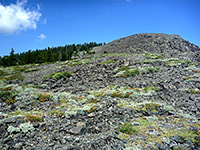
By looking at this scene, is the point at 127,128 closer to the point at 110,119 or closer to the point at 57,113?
the point at 110,119

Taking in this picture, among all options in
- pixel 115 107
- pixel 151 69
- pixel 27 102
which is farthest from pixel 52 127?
pixel 151 69

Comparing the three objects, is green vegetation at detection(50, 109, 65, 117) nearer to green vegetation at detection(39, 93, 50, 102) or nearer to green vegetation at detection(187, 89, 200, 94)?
green vegetation at detection(39, 93, 50, 102)

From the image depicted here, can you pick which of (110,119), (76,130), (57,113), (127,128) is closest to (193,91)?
(127,128)

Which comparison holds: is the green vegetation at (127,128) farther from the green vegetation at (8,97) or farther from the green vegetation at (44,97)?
the green vegetation at (8,97)

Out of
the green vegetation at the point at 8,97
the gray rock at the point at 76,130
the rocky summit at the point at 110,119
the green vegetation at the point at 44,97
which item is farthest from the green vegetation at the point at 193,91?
the green vegetation at the point at 8,97

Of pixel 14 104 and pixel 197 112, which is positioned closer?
pixel 197 112

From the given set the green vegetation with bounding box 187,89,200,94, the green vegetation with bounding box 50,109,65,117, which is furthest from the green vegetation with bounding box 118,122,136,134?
the green vegetation with bounding box 187,89,200,94

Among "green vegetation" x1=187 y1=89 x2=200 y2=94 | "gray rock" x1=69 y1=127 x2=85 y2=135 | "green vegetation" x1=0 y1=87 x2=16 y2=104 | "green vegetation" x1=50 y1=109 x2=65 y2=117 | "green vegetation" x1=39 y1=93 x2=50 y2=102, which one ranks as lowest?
"gray rock" x1=69 y1=127 x2=85 y2=135

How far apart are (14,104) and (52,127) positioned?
6.18 metres

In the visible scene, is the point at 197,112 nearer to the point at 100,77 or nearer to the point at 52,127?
the point at 52,127

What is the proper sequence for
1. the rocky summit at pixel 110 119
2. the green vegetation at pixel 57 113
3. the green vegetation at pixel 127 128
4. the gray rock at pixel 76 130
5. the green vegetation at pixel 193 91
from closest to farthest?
the rocky summit at pixel 110 119 < the green vegetation at pixel 127 128 < the gray rock at pixel 76 130 < the green vegetation at pixel 57 113 < the green vegetation at pixel 193 91

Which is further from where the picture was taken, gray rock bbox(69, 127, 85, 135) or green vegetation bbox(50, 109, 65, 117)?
green vegetation bbox(50, 109, 65, 117)

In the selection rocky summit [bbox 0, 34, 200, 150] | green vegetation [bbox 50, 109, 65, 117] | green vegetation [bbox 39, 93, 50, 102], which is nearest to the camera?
rocky summit [bbox 0, 34, 200, 150]

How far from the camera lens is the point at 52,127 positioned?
7719mm
